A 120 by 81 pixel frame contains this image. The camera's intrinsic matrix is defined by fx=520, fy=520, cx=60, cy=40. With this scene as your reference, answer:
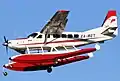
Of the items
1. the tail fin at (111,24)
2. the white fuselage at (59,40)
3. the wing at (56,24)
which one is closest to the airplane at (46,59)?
the white fuselage at (59,40)

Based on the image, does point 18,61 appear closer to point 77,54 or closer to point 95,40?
point 77,54

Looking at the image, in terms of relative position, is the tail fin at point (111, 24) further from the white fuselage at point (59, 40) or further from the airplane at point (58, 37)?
the white fuselage at point (59, 40)

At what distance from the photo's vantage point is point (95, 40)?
153ft

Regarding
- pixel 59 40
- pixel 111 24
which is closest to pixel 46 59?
pixel 59 40

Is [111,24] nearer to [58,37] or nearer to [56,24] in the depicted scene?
[58,37]

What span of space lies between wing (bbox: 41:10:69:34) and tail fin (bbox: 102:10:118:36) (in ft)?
16.3

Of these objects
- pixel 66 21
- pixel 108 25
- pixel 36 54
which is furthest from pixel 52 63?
pixel 108 25

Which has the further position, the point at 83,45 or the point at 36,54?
the point at 83,45

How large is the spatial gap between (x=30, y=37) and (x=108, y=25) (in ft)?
28.1

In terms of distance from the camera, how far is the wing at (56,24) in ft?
141

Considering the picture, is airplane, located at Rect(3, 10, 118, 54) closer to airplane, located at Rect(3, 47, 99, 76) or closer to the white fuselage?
the white fuselage

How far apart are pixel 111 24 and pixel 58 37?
21.2 feet

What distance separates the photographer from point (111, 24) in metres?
48.8

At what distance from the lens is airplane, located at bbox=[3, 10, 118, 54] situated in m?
42.9
